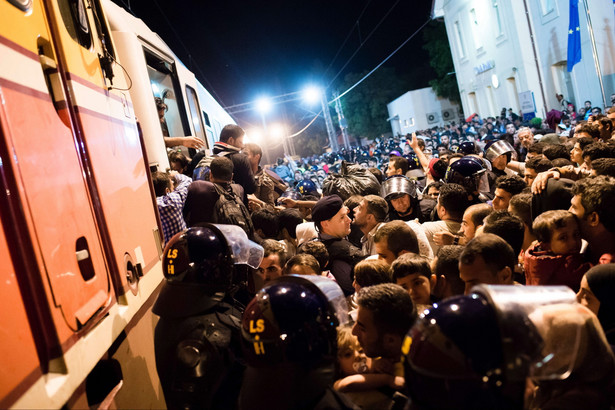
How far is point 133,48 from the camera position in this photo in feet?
16.9

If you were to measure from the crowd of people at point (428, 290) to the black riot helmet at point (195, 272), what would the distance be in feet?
0.07

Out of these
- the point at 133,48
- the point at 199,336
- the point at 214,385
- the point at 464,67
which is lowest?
the point at 214,385

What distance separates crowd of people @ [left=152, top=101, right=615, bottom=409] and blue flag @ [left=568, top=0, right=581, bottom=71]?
13.6m

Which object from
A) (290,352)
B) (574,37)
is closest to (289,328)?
(290,352)

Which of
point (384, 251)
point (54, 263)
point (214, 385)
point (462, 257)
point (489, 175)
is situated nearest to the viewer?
point (54, 263)

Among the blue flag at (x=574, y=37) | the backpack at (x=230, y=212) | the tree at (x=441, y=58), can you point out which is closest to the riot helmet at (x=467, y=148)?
the backpack at (x=230, y=212)

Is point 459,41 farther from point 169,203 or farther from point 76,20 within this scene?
point 76,20

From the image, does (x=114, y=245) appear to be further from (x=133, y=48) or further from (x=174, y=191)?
(x=133, y=48)

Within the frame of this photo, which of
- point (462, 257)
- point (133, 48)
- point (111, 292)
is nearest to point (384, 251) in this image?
point (462, 257)

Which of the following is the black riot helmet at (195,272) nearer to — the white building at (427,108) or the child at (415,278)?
the child at (415,278)

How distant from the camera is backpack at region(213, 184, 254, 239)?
5121mm

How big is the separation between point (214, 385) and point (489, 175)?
5.54 metres

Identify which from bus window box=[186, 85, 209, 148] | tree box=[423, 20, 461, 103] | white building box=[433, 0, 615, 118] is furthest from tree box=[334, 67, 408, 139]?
bus window box=[186, 85, 209, 148]

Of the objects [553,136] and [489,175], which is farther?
[553,136]
